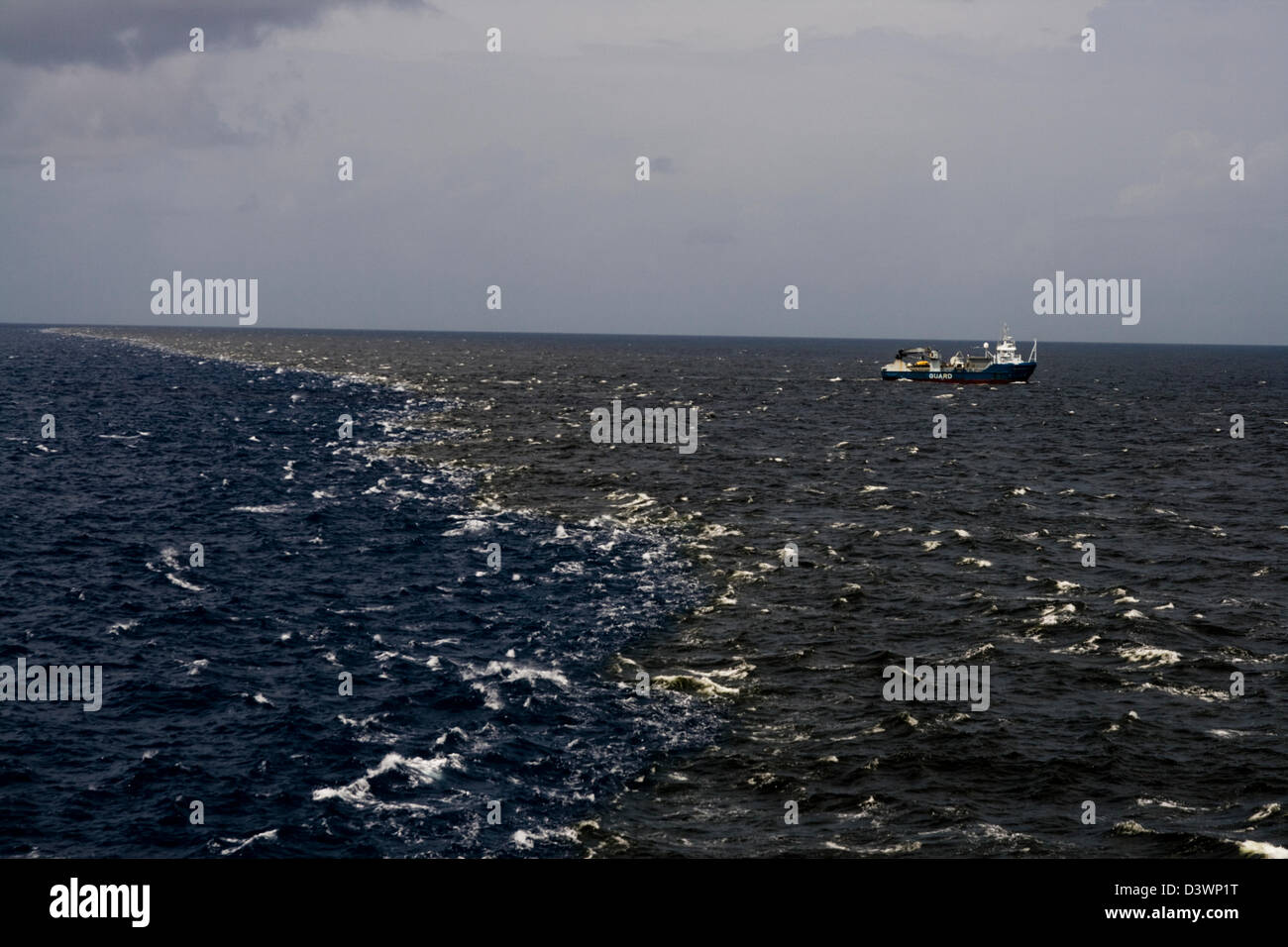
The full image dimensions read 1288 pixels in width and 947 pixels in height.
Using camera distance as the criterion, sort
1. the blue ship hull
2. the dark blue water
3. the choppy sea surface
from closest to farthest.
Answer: the dark blue water
the choppy sea surface
the blue ship hull

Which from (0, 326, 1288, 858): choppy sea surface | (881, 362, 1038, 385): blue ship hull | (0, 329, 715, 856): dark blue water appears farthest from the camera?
(881, 362, 1038, 385): blue ship hull

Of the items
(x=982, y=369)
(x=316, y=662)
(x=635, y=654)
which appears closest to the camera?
(x=316, y=662)

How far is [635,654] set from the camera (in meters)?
41.9

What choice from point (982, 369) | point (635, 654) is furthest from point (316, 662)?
point (982, 369)

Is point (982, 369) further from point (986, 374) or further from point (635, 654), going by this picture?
point (635, 654)

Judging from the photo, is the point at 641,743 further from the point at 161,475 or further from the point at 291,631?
the point at 161,475

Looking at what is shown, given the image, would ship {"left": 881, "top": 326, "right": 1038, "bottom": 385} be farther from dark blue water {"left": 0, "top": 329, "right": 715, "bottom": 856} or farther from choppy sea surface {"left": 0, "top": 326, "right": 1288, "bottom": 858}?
dark blue water {"left": 0, "top": 329, "right": 715, "bottom": 856}

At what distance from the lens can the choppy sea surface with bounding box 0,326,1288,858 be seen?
28.0 meters

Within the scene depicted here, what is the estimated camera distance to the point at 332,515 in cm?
6731

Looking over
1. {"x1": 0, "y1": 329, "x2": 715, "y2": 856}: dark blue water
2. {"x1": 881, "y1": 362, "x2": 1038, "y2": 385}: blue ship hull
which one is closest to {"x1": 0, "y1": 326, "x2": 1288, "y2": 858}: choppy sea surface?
{"x1": 0, "y1": 329, "x2": 715, "y2": 856}: dark blue water

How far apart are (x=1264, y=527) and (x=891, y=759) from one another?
1820 inches

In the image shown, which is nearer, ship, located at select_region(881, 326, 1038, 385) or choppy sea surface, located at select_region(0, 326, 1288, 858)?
choppy sea surface, located at select_region(0, 326, 1288, 858)

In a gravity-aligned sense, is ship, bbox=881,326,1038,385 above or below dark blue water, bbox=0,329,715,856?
above

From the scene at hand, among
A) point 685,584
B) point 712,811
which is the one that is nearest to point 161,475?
point 685,584
